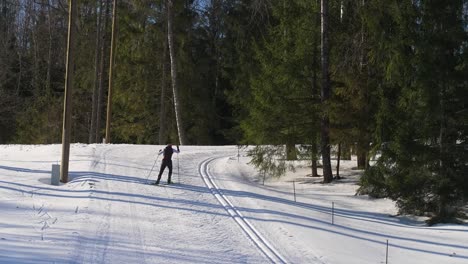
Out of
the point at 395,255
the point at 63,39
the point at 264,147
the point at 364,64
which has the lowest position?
the point at 395,255

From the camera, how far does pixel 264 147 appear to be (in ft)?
79.3

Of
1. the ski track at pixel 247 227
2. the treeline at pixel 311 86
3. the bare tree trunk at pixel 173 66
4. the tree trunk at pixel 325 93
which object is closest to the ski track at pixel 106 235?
the ski track at pixel 247 227

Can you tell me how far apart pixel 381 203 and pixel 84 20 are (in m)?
38.0

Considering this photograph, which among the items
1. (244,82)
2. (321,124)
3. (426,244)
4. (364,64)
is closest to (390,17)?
(364,64)

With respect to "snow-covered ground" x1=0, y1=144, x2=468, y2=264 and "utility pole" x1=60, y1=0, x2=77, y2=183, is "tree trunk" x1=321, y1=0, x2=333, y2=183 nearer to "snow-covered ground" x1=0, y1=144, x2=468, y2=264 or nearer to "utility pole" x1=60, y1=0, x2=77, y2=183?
"snow-covered ground" x1=0, y1=144, x2=468, y2=264

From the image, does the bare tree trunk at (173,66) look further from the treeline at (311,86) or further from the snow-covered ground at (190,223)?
the snow-covered ground at (190,223)

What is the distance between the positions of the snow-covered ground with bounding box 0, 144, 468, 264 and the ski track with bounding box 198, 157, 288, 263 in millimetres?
23

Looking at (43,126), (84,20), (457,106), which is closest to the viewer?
(457,106)

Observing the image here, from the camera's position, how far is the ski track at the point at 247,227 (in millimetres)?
9845

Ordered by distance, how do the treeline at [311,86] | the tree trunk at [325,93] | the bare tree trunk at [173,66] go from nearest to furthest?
the treeline at [311,86] < the tree trunk at [325,93] < the bare tree trunk at [173,66]

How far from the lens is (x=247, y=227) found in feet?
39.7

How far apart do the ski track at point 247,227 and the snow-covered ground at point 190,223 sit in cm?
2

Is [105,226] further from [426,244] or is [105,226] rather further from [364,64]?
[364,64]

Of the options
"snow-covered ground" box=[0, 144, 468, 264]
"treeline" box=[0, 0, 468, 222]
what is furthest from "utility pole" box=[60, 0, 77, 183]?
"treeline" box=[0, 0, 468, 222]
